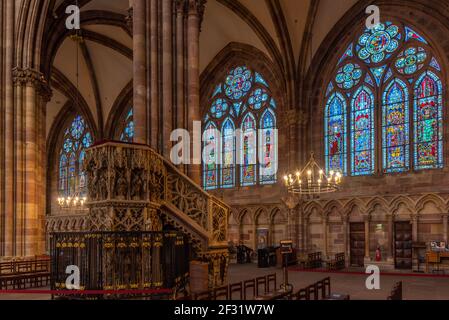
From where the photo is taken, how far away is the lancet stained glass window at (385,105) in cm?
2127

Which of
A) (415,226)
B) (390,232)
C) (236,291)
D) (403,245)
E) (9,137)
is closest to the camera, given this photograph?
(236,291)

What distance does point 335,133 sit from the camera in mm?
24109

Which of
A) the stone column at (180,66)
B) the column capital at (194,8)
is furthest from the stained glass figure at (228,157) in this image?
the column capital at (194,8)

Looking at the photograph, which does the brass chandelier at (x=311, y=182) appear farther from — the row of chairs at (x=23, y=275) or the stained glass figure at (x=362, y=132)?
the row of chairs at (x=23, y=275)

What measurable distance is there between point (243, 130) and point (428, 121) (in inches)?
390

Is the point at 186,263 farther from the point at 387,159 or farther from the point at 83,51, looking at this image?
the point at 83,51

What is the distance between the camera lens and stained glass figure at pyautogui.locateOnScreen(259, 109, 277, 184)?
26141 mm

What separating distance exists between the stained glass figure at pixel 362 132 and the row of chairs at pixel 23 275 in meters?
13.9

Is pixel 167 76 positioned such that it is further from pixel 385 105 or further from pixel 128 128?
pixel 128 128

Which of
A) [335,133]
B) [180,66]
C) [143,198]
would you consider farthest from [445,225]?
[143,198]

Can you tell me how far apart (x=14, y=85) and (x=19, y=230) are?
561 centimetres

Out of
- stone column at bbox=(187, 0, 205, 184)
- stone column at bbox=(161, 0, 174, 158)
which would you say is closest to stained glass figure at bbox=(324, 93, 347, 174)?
stone column at bbox=(187, 0, 205, 184)

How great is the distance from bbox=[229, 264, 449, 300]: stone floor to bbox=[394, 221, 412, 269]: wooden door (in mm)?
1810
